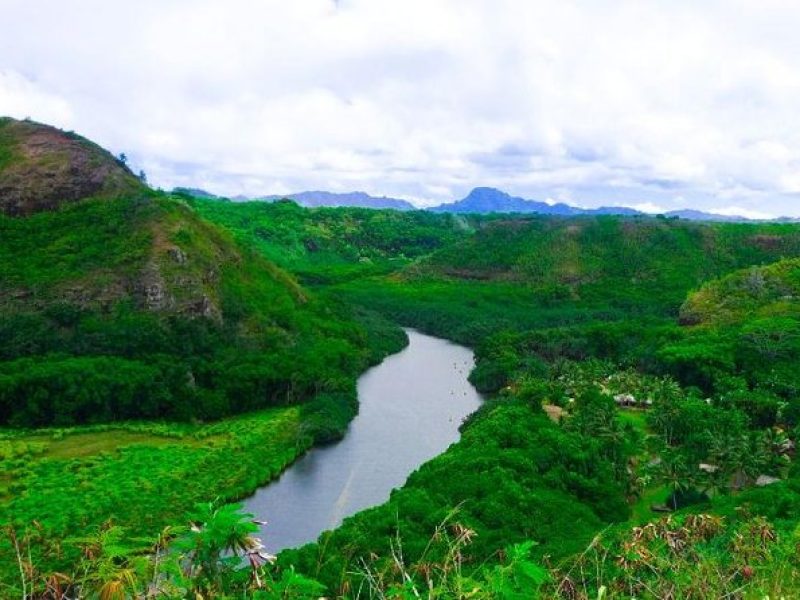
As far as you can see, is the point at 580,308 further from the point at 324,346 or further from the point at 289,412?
the point at 289,412

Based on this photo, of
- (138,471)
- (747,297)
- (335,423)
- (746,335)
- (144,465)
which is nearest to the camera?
(138,471)

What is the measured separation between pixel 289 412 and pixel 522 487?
146 feet

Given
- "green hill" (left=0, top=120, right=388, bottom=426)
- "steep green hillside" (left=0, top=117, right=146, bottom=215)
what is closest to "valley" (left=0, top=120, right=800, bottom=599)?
"green hill" (left=0, top=120, right=388, bottom=426)

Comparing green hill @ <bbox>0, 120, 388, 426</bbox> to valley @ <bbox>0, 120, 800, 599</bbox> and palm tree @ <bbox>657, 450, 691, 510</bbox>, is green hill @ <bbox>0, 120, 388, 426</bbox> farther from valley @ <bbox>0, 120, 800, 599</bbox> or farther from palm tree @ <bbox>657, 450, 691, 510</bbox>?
palm tree @ <bbox>657, 450, 691, 510</bbox>

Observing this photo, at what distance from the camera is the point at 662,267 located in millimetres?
193000

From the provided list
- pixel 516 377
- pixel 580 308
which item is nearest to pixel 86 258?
pixel 516 377

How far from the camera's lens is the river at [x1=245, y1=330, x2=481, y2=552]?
60156 mm

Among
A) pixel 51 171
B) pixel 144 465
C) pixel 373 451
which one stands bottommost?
pixel 373 451

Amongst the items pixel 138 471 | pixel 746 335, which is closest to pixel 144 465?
pixel 138 471

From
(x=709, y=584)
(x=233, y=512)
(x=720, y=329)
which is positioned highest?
(x=233, y=512)

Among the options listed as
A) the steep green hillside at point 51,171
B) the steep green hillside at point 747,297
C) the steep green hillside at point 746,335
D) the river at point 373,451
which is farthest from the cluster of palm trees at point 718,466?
the steep green hillside at point 51,171

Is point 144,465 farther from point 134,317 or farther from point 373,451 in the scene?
point 134,317

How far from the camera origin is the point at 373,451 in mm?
77688

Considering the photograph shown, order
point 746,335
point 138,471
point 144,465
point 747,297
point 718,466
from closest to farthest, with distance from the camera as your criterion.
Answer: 1. point 718,466
2. point 138,471
3. point 144,465
4. point 746,335
5. point 747,297
